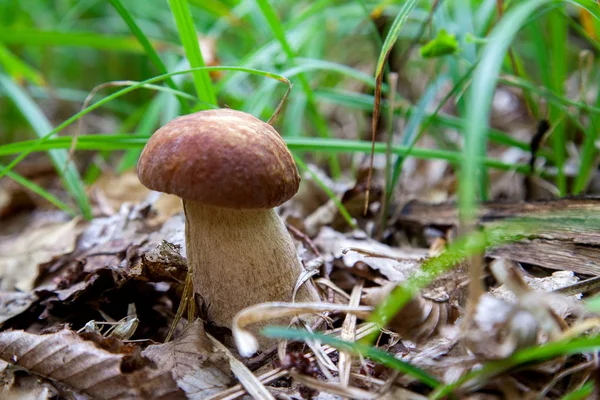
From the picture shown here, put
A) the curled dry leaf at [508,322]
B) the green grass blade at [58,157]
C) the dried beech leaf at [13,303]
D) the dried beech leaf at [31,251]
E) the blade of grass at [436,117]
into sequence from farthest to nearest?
the green grass blade at [58,157]
the blade of grass at [436,117]
the dried beech leaf at [31,251]
the dried beech leaf at [13,303]
the curled dry leaf at [508,322]

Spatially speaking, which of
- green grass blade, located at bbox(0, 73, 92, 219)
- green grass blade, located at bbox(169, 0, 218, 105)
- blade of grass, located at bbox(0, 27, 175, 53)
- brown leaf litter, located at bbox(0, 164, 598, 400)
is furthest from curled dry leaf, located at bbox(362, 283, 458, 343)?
blade of grass, located at bbox(0, 27, 175, 53)

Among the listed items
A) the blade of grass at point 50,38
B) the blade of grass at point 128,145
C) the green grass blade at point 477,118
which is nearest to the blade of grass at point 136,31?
the blade of grass at point 128,145

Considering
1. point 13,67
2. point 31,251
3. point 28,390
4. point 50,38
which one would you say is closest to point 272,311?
point 28,390

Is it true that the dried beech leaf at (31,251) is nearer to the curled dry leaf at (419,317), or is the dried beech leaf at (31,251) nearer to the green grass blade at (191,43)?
the green grass blade at (191,43)

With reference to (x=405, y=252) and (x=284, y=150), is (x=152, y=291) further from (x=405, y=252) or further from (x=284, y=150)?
(x=405, y=252)

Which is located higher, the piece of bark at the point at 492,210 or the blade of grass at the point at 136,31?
the blade of grass at the point at 136,31

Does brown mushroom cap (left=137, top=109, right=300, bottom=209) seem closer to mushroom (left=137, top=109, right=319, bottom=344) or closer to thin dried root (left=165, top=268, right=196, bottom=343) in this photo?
mushroom (left=137, top=109, right=319, bottom=344)
